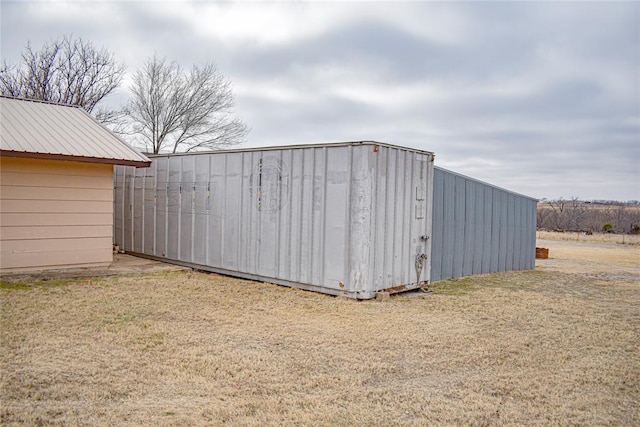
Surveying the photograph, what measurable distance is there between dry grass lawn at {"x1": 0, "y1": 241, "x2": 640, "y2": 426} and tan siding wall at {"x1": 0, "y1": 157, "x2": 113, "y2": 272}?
3.92 feet

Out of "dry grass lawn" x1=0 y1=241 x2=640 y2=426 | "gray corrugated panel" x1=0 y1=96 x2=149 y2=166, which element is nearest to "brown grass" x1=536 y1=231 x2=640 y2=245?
"dry grass lawn" x1=0 y1=241 x2=640 y2=426

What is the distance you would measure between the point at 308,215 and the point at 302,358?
4120mm

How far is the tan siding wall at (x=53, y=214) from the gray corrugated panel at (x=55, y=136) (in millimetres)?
385

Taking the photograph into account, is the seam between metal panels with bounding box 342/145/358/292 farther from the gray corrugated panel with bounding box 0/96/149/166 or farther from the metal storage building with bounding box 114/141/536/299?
the gray corrugated panel with bounding box 0/96/149/166

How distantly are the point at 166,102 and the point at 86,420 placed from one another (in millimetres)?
23016

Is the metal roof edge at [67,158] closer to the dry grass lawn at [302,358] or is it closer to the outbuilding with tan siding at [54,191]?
the outbuilding with tan siding at [54,191]

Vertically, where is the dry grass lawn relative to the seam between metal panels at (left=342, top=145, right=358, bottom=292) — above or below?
below

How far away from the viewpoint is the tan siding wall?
31.2ft

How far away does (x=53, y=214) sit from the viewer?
32.7 ft

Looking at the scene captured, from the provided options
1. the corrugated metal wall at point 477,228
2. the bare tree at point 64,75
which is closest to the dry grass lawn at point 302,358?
the corrugated metal wall at point 477,228

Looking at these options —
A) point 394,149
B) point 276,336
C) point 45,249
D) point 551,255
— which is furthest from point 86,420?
point 551,255

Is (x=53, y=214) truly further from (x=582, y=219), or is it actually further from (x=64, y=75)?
(x=582, y=219)

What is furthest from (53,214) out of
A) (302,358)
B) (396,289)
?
(302,358)

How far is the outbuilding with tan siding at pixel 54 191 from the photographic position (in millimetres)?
9477
